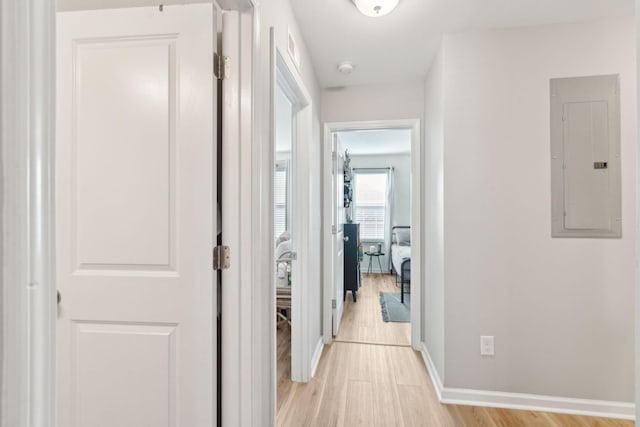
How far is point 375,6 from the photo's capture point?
1717mm

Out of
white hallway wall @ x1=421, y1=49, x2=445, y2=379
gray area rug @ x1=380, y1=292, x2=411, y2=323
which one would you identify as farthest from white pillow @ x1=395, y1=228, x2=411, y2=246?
white hallway wall @ x1=421, y1=49, x2=445, y2=379

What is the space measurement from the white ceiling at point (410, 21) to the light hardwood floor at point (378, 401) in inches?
95.4

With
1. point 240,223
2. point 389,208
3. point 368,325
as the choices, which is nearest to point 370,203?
point 389,208

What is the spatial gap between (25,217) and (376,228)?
6.39m

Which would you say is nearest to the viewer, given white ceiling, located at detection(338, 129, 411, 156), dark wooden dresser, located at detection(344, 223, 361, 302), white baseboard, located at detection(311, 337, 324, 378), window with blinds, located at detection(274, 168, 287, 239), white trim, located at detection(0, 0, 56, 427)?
white trim, located at detection(0, 0, 56, 427)

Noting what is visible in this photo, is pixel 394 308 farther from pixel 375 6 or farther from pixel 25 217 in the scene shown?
pixel 25 217

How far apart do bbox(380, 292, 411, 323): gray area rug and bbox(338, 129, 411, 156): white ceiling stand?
238 centimetres

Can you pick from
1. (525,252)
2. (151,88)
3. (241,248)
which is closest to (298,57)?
(151,88)

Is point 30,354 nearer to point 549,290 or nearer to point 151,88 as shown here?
point 151,88

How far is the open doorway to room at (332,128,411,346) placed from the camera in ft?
13.4

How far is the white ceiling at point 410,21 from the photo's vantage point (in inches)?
70.7

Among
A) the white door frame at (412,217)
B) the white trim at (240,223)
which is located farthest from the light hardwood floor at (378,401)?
the white trim at (240,223)

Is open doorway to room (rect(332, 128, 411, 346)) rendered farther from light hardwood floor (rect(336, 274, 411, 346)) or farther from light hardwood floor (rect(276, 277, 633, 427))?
light hardwood floor (rect(276, 277, 633, 427))

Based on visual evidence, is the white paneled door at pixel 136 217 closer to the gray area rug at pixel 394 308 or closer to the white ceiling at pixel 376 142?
the gray area rug at pixel 394 308
